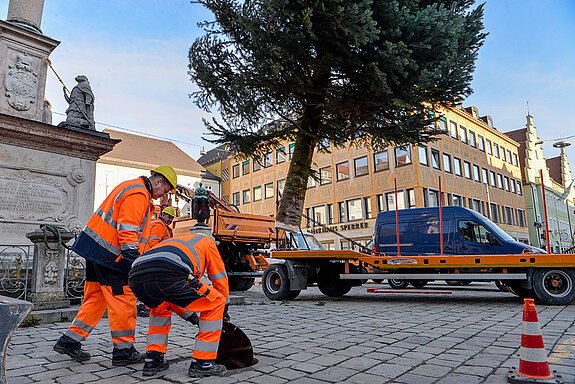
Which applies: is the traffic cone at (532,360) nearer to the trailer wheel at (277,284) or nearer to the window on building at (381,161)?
the trailer wheel at (277,284)

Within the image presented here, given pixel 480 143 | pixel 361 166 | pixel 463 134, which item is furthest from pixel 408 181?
pixel 480 143

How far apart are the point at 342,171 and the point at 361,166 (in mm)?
2001

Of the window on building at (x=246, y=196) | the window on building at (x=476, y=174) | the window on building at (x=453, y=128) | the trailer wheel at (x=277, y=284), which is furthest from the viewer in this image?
the window on building at (x=246, y=196)

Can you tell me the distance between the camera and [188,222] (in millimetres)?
14734

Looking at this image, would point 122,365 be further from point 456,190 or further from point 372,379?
point 456,190

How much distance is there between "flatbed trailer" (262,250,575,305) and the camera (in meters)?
8.12

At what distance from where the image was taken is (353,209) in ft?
111

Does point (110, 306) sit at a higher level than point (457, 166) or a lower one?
lower

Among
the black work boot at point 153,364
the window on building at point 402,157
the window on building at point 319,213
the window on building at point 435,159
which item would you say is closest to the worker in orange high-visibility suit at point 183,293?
the black work boot at point 153,364

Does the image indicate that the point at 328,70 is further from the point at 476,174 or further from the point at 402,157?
the point at 476,174

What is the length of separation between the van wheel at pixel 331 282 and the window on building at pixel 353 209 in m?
22.4

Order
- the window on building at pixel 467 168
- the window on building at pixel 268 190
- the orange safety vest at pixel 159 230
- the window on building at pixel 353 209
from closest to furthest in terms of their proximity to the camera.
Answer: the orange safety vest at pixel 159 230 → the window on building at pixel 353 209 → the window on building at pixel 467 168 → the window on building at pixel 268 190

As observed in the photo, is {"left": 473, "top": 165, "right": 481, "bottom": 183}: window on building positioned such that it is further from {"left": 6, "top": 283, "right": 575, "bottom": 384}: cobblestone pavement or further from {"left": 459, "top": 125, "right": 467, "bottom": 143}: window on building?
{"left": 6, "top": 283, "right": 575, "bottom": 384}: cobblestone pavement

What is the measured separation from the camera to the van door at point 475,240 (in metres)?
10.4
